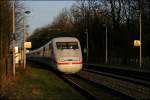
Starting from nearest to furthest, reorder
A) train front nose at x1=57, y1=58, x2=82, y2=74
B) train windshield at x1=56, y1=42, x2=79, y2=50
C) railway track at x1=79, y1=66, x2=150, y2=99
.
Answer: railway track at x1=79, y1=66, x2=150, y2=99
train front nose at x1=57, y1=58, x2=82, y2=74
train windshield at x1=56, y1=42, x2=79, y2=50

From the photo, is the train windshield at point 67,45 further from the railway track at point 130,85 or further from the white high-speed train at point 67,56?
the railway track at point 130,85

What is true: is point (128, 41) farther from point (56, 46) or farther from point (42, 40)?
point (42, 40)

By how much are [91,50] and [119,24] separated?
58.9 ft

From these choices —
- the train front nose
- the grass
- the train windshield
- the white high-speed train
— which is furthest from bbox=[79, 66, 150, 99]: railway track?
the train windshield

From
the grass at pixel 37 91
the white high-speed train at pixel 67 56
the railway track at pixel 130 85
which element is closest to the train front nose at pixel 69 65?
the white high-speed train at pixel 67 56

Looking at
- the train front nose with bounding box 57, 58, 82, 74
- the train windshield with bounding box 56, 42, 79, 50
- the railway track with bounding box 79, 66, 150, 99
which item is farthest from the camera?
the train windshield with bounding box 56, 42, 79, 50

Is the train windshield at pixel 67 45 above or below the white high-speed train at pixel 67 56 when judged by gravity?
above

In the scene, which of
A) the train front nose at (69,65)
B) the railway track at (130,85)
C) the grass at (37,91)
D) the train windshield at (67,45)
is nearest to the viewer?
the grass at (37,91)

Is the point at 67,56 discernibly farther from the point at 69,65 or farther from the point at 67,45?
the point at 67,45

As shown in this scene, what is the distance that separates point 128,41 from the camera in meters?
63.3

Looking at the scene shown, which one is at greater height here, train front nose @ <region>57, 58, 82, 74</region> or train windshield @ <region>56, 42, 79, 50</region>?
train windshield @ <region>56, 42, 79, 50</region>

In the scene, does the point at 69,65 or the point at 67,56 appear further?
the point at 67,56

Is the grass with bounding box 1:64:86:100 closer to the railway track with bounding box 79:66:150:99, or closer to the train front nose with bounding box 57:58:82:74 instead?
the railway track with bounding box 79:66:150:99

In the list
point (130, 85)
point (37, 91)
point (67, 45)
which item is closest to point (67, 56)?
point (67, 45)
